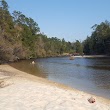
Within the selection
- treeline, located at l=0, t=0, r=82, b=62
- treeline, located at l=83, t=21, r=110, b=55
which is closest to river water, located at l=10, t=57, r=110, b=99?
treeline, located at l=0, t=0, r=82, b=62

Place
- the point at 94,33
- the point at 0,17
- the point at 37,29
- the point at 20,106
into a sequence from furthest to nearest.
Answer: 1. the point at 94,33
2. the point at 37,29
3. the point at 0,17
4. the point at 20,106

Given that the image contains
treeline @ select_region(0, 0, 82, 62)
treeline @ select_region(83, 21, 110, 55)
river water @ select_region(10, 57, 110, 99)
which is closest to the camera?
river water @ select_region(10, 57, 110, 99)

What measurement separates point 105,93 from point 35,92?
7.70 meters

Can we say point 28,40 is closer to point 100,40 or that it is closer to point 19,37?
point 19,37

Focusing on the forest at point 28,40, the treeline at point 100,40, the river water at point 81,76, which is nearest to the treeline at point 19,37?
the forest at point 28,40

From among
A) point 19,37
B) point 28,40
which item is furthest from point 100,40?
point 19,37

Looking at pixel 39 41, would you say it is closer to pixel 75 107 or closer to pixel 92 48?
pixel 92 48

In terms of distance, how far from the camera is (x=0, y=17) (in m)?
73.3

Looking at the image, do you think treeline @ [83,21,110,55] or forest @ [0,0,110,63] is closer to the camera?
forest @ [0,0,110,63]

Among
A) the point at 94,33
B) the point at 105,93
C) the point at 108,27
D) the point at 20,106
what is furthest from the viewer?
the point at 94,33

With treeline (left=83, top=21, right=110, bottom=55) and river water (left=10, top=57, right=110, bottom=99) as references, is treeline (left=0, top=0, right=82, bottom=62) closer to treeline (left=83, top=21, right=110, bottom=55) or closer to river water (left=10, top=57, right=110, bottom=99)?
river water (left=10, top=57, right=110, bottom=99)

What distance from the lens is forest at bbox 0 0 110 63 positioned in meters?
69.2

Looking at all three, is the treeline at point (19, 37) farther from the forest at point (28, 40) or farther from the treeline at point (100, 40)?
the treeline at point (100, 40)

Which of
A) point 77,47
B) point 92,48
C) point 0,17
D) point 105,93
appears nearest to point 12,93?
point 105,93
